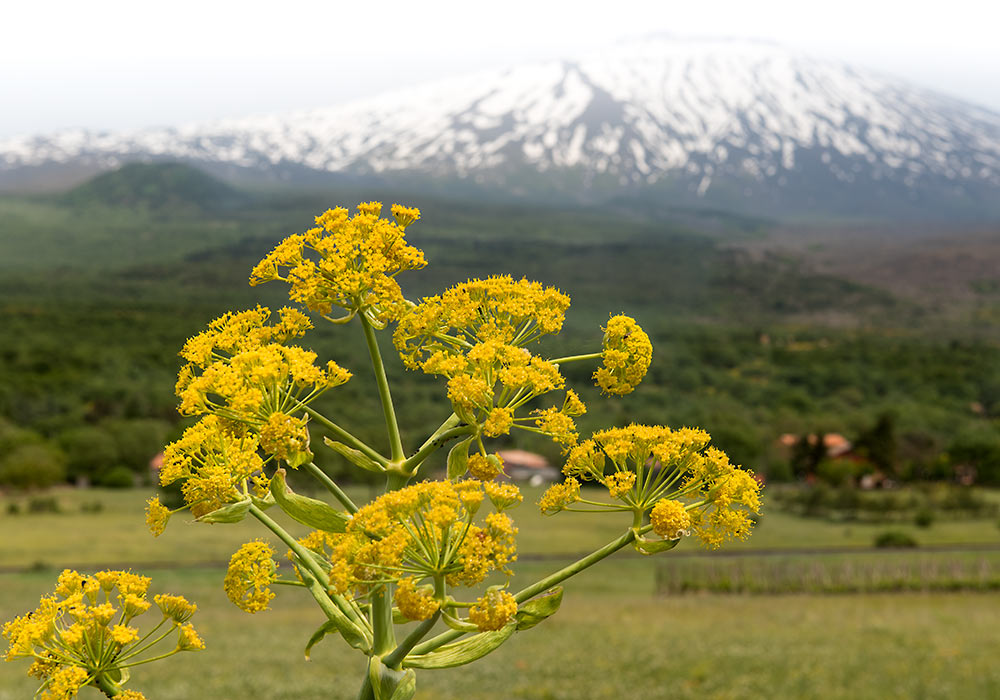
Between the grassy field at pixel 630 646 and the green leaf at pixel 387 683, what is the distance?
5.72m

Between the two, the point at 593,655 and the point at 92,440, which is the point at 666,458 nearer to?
the point at 593,655

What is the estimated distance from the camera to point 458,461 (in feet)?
7.53

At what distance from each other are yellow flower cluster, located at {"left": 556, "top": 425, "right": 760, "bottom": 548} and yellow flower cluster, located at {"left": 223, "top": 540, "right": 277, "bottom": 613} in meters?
0.76

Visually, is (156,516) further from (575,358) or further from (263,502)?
(575,358)

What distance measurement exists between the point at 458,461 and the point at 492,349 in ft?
1.09

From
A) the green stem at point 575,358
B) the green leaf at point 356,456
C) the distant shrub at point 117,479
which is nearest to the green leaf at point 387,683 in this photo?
the green leaf at point 356,456

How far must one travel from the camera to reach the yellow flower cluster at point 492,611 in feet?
6.11

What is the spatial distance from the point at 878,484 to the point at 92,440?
82081mm

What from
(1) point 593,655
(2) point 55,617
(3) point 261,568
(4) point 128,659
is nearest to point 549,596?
(3) point 261,568

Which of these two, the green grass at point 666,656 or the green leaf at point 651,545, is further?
the green grass at point 666,656

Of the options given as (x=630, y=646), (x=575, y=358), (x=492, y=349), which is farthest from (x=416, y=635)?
(x=630, y=646)

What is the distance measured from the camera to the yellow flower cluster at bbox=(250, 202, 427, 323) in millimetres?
2281

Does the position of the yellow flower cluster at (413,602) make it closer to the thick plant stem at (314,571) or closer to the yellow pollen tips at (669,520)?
the thick plant stem at (314,571)

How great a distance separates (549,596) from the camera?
7.07 feet
